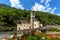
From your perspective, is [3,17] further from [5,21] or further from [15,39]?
[15,39]

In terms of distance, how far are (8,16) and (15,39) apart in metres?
48.3

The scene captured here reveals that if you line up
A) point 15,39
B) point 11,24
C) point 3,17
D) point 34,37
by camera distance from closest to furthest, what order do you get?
point 15,39, point 34,37, point 11,24, point 3,17

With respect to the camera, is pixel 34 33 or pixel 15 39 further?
pixel 34 33

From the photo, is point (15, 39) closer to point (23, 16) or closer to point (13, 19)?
point (13, 19)

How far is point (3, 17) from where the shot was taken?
56.4 metres

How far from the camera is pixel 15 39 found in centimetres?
744

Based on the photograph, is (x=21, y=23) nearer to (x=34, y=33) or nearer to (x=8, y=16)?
(x=8, y=16)

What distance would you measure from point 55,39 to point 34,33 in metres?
0.87

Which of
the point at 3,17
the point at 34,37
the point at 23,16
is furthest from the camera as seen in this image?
the point at 23,16

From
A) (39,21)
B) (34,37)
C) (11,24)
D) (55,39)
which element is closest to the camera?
(34,37)

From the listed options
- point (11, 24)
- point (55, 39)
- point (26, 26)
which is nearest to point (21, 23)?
point (26, 26)

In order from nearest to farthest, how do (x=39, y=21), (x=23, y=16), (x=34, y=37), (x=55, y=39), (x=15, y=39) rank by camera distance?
(x=15, y=39) → (x=34, y=37) → (x=55, y=39) → (x=39, y=21) → (x=23, y=16)

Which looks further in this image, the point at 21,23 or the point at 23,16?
the point at 23,16

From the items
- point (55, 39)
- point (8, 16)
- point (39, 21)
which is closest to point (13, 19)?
point (8, 16)
